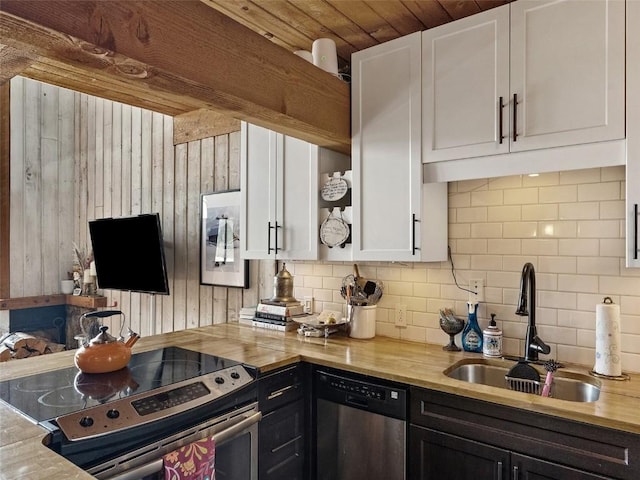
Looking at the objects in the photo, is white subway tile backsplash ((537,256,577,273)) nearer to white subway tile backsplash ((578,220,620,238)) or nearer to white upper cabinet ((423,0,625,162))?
white subway tile backsplash ((578,220,620,238))

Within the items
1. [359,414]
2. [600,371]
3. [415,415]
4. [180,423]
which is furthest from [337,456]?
[600,371]

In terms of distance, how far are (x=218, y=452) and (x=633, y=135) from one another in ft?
6.63

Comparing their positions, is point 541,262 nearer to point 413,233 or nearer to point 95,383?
point 413,233

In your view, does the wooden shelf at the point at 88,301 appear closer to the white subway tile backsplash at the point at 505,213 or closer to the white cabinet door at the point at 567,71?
the white subway tile backsplash at the point at 505,213

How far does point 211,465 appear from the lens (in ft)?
5.27

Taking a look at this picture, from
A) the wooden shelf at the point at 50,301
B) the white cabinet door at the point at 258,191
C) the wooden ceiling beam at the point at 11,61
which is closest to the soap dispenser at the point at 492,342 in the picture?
the white cabinet door at the point at 258,191

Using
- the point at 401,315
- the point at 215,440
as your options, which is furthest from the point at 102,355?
the point at 401,315

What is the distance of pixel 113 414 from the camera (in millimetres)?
1473

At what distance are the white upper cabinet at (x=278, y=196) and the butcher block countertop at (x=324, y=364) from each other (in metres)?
0.53

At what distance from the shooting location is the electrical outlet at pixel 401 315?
8.05ft

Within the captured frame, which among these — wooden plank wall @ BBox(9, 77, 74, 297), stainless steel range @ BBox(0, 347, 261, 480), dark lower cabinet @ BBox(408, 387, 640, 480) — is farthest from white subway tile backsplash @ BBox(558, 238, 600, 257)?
wooden plank wall @ BBox(9, 77, 74, 297)

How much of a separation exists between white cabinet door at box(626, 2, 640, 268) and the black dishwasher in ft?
3.38

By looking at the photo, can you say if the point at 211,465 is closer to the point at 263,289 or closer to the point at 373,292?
the point at 373,292

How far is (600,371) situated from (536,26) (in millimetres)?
1460
